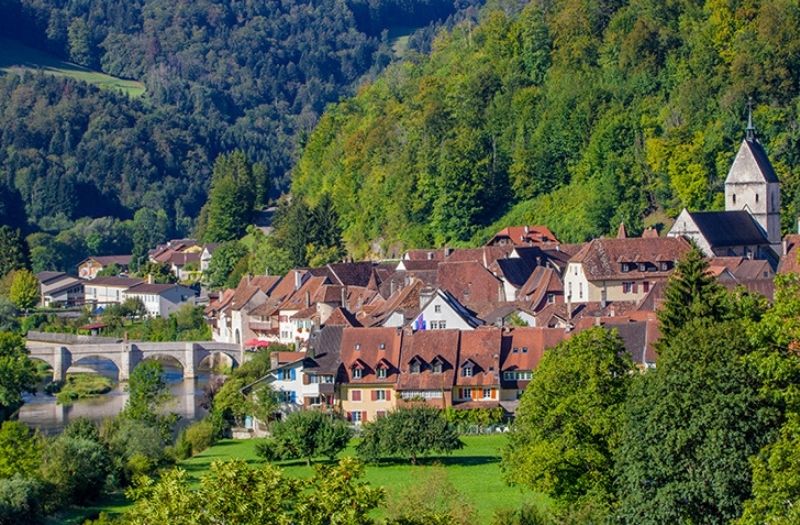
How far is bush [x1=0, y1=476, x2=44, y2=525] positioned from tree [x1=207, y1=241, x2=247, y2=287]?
64219 millimetres

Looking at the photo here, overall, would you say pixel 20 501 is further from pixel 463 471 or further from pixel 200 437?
pixel 200 437

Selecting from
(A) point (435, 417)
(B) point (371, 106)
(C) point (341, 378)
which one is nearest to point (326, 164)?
(B) point (371, 106)

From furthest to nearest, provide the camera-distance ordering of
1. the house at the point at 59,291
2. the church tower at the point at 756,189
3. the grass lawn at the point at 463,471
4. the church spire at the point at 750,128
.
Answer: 1. the house at the point at 59,291
2. the church spire at the point at 750,128
3. the church tower at the point at 756,189
4. the grass lawn at the point at 463,471

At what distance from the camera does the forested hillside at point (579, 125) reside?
82.8 metres

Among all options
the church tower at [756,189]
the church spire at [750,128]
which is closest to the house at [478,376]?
the church tower at [756,189]

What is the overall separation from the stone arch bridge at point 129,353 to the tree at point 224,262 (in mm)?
26099

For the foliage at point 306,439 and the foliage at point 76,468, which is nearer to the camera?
the foliage at point 76,468

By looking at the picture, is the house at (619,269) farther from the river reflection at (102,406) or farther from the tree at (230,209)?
the tree at (230,209)

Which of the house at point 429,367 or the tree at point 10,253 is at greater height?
the tree at point 10,253

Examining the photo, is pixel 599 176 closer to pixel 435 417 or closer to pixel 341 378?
pixel 341 378

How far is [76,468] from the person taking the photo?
40.8 m

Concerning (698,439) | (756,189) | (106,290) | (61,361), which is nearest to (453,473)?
(698,439)

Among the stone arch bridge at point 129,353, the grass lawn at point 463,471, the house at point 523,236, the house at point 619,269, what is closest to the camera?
the grass lawn at point 463,471

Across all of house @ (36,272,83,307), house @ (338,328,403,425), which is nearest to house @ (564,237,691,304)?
house @ (338,328,403,425)
